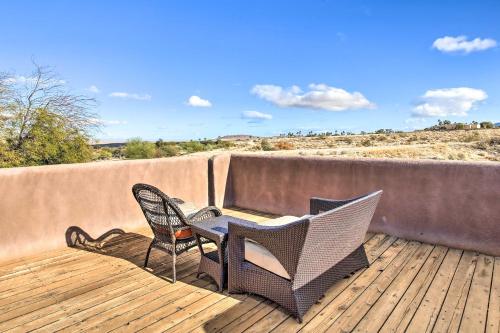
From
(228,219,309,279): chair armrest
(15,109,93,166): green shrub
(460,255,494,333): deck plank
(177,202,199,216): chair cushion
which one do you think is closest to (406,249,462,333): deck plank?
(460,255,494,333): deck plank

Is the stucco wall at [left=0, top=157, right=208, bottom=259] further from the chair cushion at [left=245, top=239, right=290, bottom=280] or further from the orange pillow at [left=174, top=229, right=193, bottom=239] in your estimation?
the chair cushion at [left=245, top=239, right=290, bottom=280]

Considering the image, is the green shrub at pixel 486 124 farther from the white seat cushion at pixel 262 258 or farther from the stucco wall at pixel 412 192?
the white seat cushion at pixel 262 258

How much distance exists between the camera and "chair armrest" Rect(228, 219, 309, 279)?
211cm

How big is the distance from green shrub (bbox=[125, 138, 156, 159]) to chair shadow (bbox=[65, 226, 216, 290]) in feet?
50.3

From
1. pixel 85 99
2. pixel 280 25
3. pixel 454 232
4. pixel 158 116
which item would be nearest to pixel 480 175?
pixel 454 232

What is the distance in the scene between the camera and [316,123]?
4019 centimetres

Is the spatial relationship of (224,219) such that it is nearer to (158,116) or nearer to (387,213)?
(387,213)

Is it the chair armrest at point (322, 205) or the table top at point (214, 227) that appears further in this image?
the chair armrest at point (322, 205)

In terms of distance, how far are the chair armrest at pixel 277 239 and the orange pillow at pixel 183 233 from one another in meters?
0.70

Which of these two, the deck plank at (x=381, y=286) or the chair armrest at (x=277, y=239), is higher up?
the chair armrest at (x=277, y=239)

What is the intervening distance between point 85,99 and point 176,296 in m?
7.45

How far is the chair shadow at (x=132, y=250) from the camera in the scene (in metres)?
3.28

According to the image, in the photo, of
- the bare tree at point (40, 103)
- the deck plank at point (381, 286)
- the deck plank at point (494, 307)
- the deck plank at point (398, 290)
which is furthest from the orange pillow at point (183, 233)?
the bare tree at point (40, 103)

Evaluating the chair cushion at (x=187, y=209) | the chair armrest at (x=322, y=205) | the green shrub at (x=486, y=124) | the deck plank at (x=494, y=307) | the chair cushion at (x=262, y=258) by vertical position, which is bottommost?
the deck plank at (x=494, y=307)
